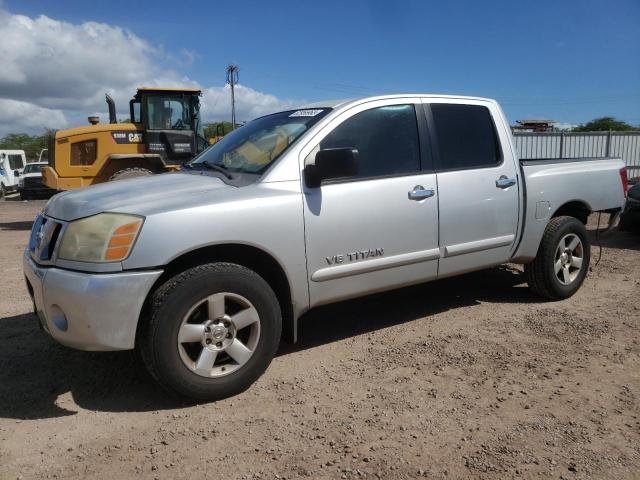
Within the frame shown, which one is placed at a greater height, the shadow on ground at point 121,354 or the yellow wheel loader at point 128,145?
the yellow wheel loader at point 128,145

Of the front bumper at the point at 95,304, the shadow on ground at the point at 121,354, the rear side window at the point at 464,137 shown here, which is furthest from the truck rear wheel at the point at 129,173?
the front bumper at the point at 95,304

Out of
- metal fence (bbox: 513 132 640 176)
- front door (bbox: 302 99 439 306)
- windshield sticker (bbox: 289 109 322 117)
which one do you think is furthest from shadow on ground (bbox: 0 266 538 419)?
metal fence (bbox: 513 132 640 176)

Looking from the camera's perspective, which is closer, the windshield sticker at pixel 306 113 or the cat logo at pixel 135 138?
the windshield sticker at pixel 306 113

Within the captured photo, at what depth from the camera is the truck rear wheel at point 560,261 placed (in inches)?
193

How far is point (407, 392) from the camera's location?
3307mm

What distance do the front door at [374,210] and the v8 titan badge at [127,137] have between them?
9424 mm

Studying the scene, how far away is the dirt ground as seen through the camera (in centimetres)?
260

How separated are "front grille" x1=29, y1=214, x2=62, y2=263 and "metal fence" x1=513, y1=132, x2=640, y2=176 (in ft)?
50.6

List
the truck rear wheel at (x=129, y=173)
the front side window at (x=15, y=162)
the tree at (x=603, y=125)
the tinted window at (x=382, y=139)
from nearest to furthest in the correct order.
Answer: the tinted window at (x=382, y=139) → the truck rear wheel at (x=129, y=173) → the front side window at (x=15, y=162) → the tree at (x=603, y=125)

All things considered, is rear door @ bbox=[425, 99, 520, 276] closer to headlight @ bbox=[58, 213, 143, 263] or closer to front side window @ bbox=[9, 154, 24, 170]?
headlight @ bbox=[58, 213, 143, 263]

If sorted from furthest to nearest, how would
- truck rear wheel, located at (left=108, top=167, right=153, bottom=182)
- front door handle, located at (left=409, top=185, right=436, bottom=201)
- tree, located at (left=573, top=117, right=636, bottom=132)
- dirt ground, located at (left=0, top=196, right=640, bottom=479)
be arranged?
tree, located at (left=573, top=117, right=636, bottom=132) < truck rear wheel, located at (left=108, top=167, right=153, bottom=182) < front door handle, located at (left=409, top=185, right=436, bottom=201) < dirt ground, located at (left=0, top=196, right=640, bottom=479)

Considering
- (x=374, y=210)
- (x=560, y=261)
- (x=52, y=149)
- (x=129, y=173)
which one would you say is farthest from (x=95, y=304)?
(x=52, y=149)

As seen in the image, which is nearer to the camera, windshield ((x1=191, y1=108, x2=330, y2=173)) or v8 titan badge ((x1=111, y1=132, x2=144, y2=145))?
windshield ((x1=191, y1=108, x2=330, y2=173))

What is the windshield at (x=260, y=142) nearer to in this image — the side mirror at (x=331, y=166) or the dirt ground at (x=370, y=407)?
the side mirror at (x=331, y=166)
